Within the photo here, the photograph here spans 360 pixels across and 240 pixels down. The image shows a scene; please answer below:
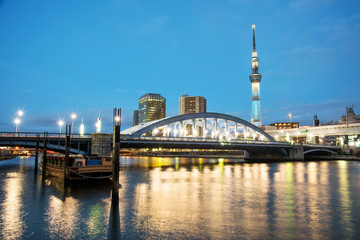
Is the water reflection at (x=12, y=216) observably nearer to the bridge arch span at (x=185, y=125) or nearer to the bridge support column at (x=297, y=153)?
the bridge arch span at (x=185, y=125)

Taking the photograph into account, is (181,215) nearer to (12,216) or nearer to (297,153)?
(12,216)

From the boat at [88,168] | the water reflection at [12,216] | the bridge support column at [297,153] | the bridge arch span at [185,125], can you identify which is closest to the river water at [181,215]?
the water reflection at [12,216]

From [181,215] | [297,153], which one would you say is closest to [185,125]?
[297,153]

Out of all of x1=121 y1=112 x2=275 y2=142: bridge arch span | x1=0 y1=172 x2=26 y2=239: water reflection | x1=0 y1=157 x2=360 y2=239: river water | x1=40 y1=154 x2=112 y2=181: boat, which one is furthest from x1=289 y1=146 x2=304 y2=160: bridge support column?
x1=0 y1=172 x2=26 y2=239: water reflection

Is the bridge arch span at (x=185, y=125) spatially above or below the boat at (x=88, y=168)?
above

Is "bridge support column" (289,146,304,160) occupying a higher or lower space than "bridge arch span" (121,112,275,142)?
lower

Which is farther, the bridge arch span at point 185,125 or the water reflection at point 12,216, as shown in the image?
the bridge arch span at point 185,125

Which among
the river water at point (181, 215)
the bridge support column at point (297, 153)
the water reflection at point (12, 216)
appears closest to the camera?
the river water at point (181, 215)

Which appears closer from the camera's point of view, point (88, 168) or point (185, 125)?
point (88, 168)

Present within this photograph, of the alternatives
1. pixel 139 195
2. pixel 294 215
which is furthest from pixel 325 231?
pixel 139 195

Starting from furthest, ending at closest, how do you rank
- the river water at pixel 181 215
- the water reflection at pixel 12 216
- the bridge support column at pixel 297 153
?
1. the bridge support column at pixel 297 153
2. the water reflection at pixel 12 216
3. the river water at pixel 181 215

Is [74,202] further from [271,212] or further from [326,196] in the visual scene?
[326,196]

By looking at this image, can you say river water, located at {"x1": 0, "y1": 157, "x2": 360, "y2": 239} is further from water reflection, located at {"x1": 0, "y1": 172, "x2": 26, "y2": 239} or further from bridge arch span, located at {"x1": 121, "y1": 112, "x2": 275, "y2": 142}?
bridge arch span, located at {"x1": 121, "y1": 112, "x2": 275, "y2": 142}

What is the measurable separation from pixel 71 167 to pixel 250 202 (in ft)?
66.8
